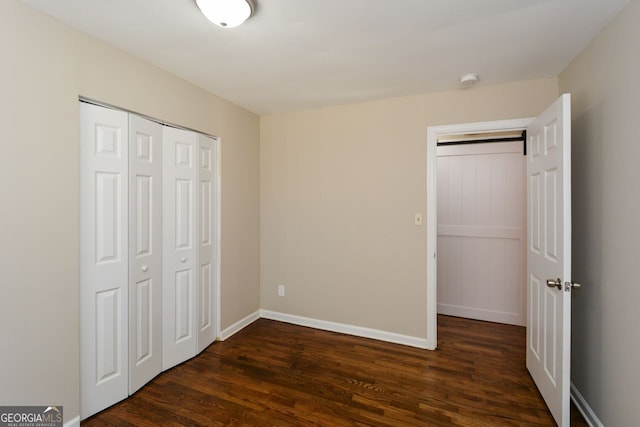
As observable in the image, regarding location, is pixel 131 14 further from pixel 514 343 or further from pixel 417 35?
pixel 514 343

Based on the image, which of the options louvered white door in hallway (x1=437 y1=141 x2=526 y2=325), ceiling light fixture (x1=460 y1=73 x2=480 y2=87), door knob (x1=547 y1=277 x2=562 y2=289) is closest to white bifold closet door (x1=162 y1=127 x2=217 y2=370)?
ceiling light fixture (x1=460 y1=73 x2=480 y2=87)

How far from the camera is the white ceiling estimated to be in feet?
4.96

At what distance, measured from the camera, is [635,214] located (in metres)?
1.43

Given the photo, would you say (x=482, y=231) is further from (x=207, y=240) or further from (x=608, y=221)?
(x=207, y=240)

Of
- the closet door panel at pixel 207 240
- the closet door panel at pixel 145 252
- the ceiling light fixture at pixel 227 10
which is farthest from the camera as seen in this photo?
the closet door panel at pixel 207 240

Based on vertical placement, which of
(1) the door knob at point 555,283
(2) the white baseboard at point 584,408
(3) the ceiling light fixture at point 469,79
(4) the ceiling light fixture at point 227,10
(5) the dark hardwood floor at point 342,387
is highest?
(3) the ceiling light fixture at point 469,79

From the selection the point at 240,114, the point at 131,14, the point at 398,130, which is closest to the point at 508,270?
the point at 398,130

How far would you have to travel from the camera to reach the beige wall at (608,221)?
1.45 meters

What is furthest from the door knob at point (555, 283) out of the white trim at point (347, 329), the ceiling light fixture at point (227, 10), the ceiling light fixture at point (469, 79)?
the ceiling light fixture at point (227, 10)

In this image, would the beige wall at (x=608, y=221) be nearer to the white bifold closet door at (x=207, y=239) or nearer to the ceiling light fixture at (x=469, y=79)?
the ceiling light fixture at (x=469, y=79)

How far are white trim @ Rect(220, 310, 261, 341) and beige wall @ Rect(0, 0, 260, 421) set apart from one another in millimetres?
1303

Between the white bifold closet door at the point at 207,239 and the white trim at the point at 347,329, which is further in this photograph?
the white trim at the point at 347,329

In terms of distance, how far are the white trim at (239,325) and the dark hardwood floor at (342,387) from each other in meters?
0.08

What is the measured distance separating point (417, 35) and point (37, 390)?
2.92 m
